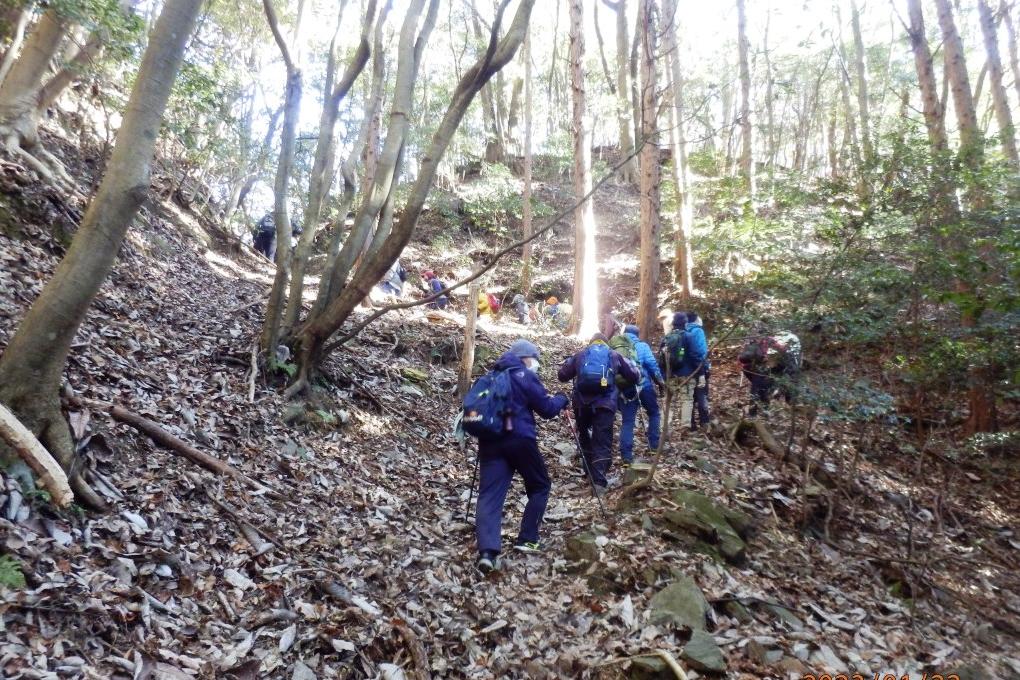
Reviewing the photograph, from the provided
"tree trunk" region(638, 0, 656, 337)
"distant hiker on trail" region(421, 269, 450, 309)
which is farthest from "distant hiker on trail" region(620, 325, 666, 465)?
"distant hiker on trail" region(421, 269, 450, 309)

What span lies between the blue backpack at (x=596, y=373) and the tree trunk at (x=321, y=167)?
13.0ft

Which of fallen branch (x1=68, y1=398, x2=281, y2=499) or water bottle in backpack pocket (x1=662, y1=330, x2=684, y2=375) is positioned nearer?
fallen branch (x1=68, y1=398, x2=281, y2=499)

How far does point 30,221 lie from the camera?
8.02 meters

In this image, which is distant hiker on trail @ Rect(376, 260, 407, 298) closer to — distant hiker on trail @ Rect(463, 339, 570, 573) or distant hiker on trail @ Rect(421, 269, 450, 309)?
distant hiker on trail @ Rect(421, 269, 450, 309)

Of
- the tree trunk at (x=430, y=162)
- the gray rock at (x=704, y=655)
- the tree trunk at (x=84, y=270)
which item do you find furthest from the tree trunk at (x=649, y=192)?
the gray rock at (x=704, y=655)

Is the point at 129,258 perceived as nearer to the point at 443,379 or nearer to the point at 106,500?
the point at 443,379

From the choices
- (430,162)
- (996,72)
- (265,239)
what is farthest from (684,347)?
(265,239)

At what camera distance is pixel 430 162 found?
22.8 feet

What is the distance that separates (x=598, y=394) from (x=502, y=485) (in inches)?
86.8

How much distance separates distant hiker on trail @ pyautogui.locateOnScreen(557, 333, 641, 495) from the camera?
7148 mm

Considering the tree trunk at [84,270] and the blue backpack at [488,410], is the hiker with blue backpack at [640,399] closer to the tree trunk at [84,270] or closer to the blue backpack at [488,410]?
the blue backpack at [488,410]

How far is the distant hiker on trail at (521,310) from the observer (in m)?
18.2

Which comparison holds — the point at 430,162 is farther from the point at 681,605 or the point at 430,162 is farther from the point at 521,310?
the point at 521,310

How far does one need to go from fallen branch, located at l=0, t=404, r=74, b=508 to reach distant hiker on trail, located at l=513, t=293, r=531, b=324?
14.7 meters
